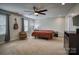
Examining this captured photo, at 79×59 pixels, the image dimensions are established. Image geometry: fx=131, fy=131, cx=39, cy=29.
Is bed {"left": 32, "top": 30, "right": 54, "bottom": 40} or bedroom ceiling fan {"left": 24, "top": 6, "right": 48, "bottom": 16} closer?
bedroom ceiling fan {"left": 24, "top": 6, "right": 48, "bottom": 16}

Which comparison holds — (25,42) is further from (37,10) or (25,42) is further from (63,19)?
(63,19)

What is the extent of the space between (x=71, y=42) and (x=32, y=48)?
0.90 m

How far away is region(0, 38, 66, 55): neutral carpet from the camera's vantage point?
2969mm

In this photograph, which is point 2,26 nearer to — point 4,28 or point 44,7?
point 4,28

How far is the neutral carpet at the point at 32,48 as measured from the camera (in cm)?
297

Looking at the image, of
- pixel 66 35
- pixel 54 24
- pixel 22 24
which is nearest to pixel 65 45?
pixel 66 35

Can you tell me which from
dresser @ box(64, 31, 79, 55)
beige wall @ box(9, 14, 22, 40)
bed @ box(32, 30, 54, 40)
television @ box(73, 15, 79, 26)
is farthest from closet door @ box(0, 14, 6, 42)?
television @ box(73, 15, 79, 26)

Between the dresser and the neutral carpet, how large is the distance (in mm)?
103

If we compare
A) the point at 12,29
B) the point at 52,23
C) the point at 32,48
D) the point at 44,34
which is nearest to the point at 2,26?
the point at 12,29

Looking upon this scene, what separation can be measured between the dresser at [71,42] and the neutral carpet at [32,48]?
0.10 meters

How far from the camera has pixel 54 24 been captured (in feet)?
10.2

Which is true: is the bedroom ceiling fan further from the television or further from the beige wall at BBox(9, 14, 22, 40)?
the television

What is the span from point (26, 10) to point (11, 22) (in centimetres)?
45

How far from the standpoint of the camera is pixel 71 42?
2.96 metres
